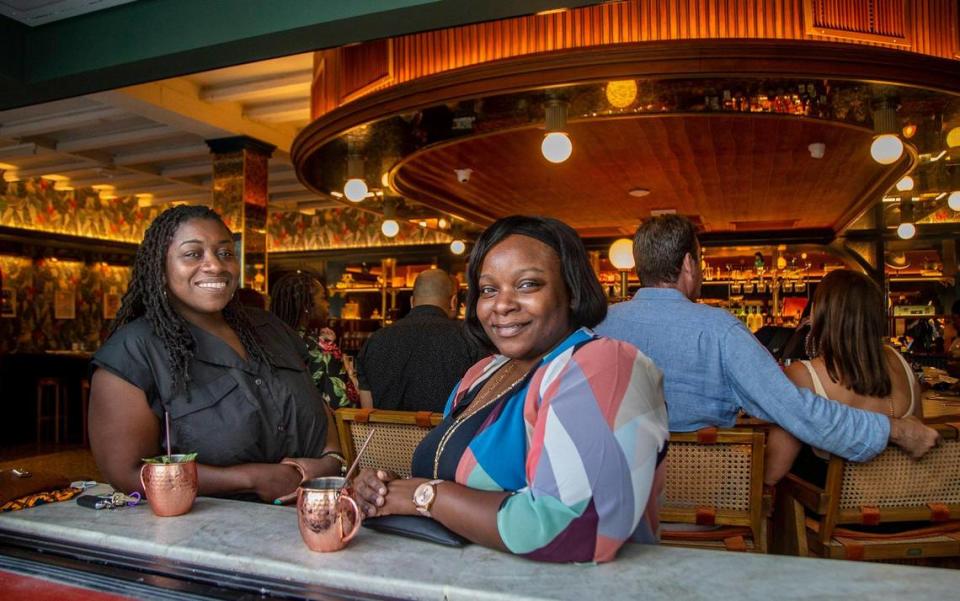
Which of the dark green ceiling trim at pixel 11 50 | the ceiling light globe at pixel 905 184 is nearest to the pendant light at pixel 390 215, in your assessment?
the dark green ceiling trim at pixel 11 50

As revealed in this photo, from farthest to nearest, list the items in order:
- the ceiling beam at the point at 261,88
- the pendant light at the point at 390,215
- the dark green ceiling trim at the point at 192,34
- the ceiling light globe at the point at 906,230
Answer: the ceiling light globe at the point at 906,230 < the pendant light at the point at 390,215 < the ceiling beam at the point at 261,88 < the dark green ceiling trim at the point at 192,34

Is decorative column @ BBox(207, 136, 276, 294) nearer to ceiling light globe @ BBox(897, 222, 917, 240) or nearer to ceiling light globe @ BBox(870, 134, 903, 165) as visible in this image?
ceiling light globe @ BBox(870, 134, 903, 165)

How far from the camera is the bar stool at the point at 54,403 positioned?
9.84 meters

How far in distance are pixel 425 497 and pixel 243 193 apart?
7473 mm

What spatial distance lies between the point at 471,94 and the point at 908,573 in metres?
4.12

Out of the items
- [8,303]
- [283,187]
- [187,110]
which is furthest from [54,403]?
[187,110]

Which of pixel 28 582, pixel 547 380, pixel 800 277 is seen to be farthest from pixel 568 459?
pixel 800 277

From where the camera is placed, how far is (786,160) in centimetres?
689

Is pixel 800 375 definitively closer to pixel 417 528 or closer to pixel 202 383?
pixel 417 528

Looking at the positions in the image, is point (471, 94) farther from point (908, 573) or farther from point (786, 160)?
point (908, 573)

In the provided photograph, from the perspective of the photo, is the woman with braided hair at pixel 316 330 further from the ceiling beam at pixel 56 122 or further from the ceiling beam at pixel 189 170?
the ceiling beam at pixel 189 170

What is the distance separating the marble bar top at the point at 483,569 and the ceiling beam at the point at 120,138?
796cm

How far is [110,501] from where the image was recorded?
5.52ft

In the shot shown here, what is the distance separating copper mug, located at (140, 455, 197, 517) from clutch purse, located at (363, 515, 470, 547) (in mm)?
420
